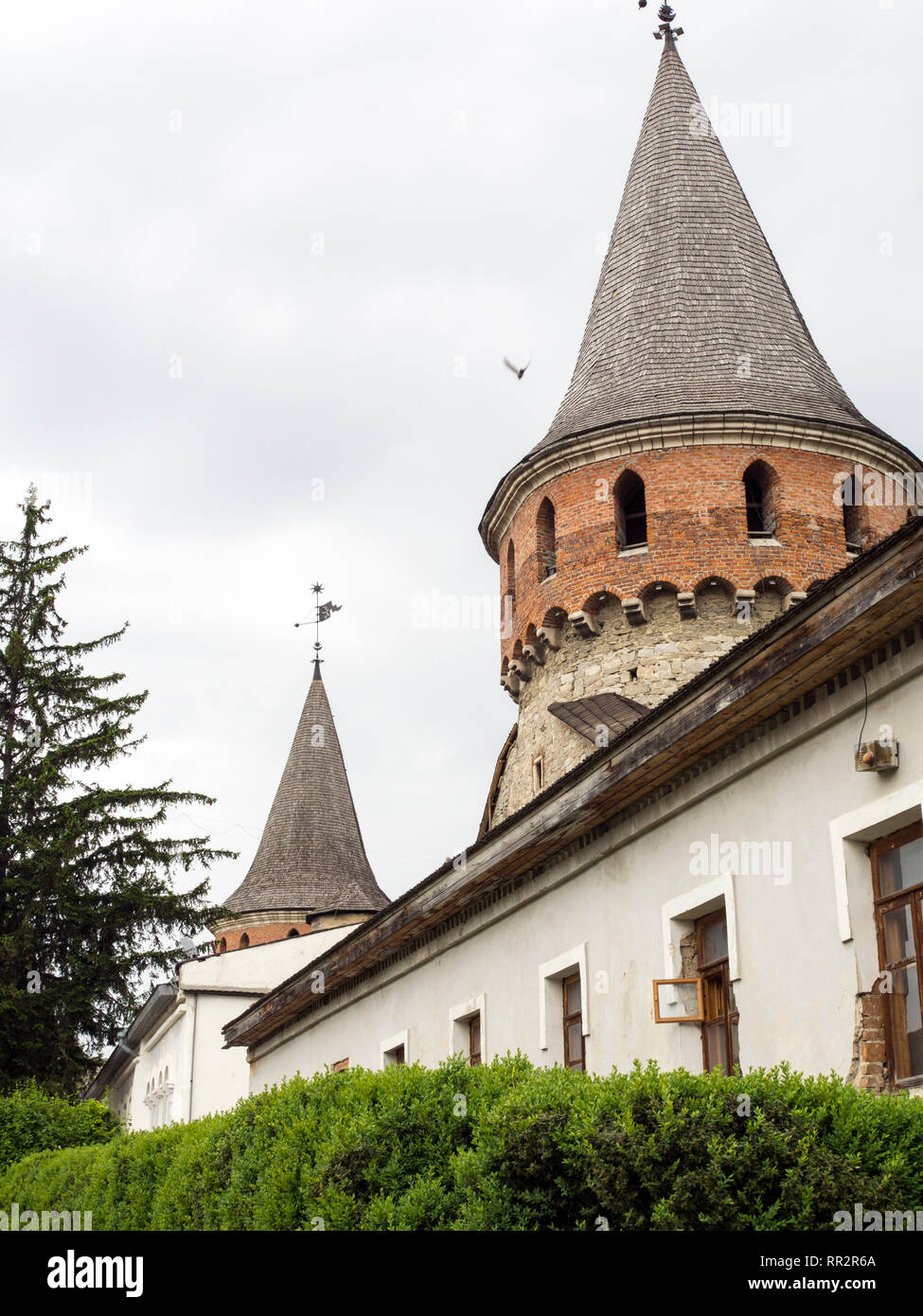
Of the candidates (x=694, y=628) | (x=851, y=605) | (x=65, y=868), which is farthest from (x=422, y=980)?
(x=65, y=868)

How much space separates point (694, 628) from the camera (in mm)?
20422

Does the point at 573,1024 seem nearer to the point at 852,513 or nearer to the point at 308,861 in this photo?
the point at 852,513

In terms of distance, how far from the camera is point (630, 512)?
73.3ft

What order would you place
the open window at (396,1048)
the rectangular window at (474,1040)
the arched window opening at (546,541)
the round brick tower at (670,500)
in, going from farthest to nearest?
the arched window opening at (546,541), the round brick tower at (670,500), the open window at (396,1048), the rectangular window at (474,1040)

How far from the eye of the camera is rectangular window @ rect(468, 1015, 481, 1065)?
15489 mm

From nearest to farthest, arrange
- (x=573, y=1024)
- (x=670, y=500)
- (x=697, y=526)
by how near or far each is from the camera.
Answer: (x=573, y=1024) < (x=697, y=526) < (x=670, y=500)

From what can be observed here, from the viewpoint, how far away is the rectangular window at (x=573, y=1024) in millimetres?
13073

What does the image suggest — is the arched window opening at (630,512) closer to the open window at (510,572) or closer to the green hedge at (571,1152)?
the open window at (510,572)

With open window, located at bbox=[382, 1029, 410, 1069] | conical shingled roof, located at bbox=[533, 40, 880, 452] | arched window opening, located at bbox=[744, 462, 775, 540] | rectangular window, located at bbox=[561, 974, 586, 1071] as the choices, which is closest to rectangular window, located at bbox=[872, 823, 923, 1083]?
rectangular window, located at bbox=[561, 974, 586, 1071]

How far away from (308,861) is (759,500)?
28.2 metres

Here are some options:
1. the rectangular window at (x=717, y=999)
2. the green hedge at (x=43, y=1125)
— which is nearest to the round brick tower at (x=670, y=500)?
the green hedge at (x=43, y=1125)

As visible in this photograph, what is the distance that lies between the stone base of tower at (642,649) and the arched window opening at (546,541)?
1.27 m

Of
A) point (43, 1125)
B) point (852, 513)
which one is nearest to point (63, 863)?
point (43, 1125)

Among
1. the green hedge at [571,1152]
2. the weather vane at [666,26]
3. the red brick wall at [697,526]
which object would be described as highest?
the weather vane at [666,26]
